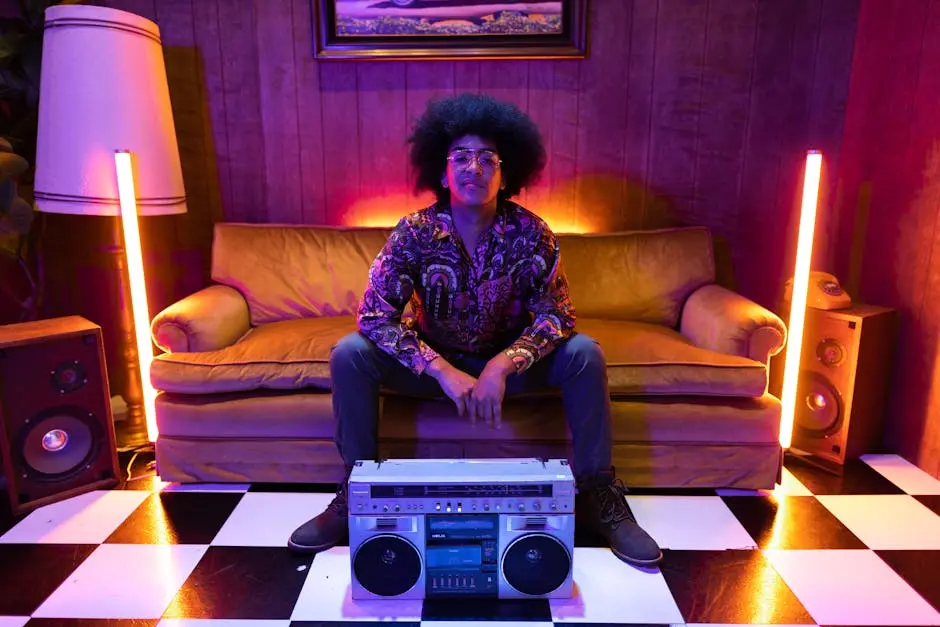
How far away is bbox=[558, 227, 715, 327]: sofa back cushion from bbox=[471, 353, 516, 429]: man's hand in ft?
3.01

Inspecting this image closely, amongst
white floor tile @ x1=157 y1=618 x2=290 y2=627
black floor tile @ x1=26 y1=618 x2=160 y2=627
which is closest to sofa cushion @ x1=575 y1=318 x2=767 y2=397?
white floor tile @ x1=157 y1=618 x2=290 y2=627

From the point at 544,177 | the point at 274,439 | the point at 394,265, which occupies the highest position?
the point at 544,177

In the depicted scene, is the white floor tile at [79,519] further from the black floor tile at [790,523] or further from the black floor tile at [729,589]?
the black floor tile at [790,523]

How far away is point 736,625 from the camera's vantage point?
1396 millimetres

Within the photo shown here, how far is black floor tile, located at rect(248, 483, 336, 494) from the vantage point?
6.62ft

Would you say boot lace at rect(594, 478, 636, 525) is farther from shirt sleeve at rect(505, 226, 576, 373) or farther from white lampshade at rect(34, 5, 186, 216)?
white lampshade at rect(34, 5, 186, 216)

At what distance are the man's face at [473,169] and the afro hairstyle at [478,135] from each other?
44mm

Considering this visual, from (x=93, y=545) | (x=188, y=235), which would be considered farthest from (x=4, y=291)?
(x=93, y=545)

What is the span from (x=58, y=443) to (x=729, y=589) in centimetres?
192

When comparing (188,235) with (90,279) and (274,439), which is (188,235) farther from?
(274,439)

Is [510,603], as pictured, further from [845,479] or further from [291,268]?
[291,268]

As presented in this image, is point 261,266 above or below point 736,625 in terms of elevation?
above

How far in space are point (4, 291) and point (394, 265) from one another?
1.79 meters

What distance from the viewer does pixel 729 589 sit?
1525 mm
